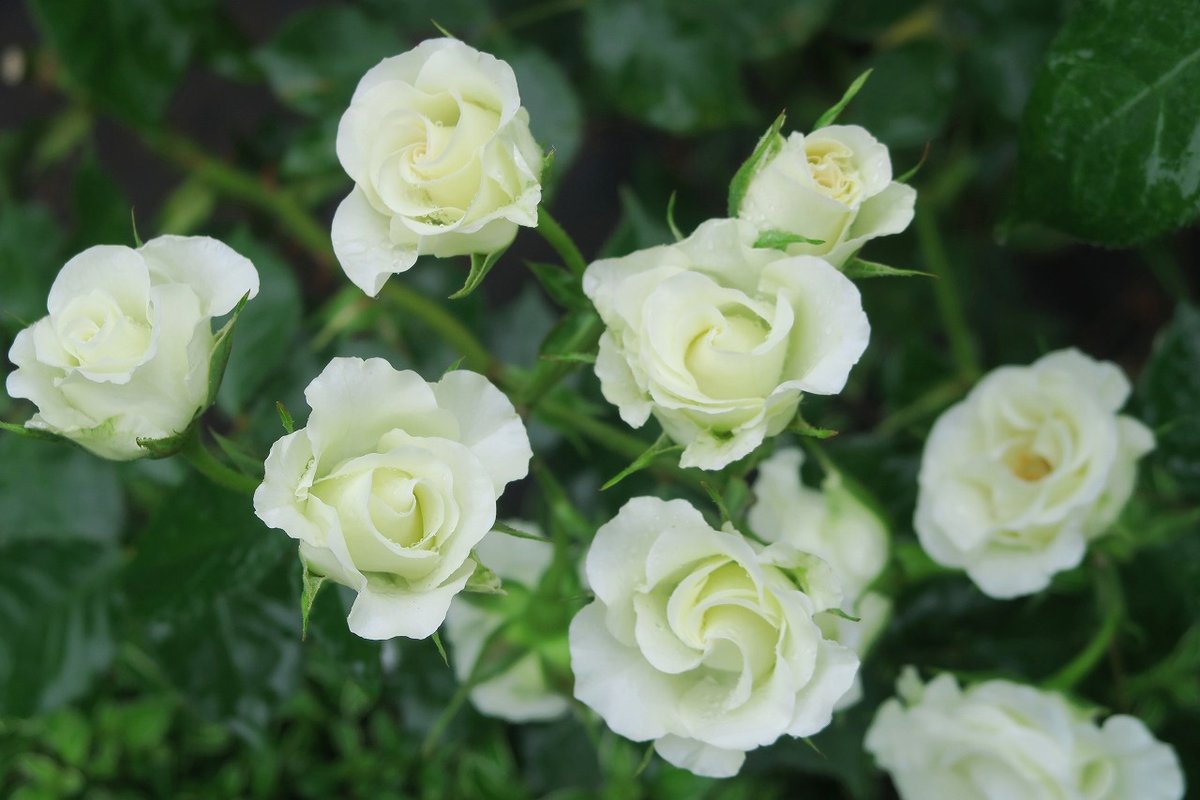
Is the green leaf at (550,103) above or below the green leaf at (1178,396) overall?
above

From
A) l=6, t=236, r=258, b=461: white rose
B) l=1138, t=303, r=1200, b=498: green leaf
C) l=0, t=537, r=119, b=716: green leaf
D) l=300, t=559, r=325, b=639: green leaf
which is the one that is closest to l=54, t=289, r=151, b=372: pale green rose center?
l=6, t=236, r=258, b=461: white rose

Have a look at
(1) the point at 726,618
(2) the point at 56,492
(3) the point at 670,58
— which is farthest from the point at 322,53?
(1) the point at 726,618

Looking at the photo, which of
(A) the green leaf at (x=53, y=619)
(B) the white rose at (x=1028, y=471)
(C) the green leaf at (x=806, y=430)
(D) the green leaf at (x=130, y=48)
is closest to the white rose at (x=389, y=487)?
(C) the green leaf at (x=806, y=430)

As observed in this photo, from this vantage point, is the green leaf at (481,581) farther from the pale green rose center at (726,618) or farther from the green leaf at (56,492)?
the green leaf at (56,492)

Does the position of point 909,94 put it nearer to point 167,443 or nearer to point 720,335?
point 720,335

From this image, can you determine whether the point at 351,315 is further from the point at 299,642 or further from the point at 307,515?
the point at 307,515

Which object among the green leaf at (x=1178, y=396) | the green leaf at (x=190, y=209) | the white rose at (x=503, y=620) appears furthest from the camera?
the green leaf at (x=190, y=209)

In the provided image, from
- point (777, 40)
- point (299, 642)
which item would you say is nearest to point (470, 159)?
point (299, 642)
